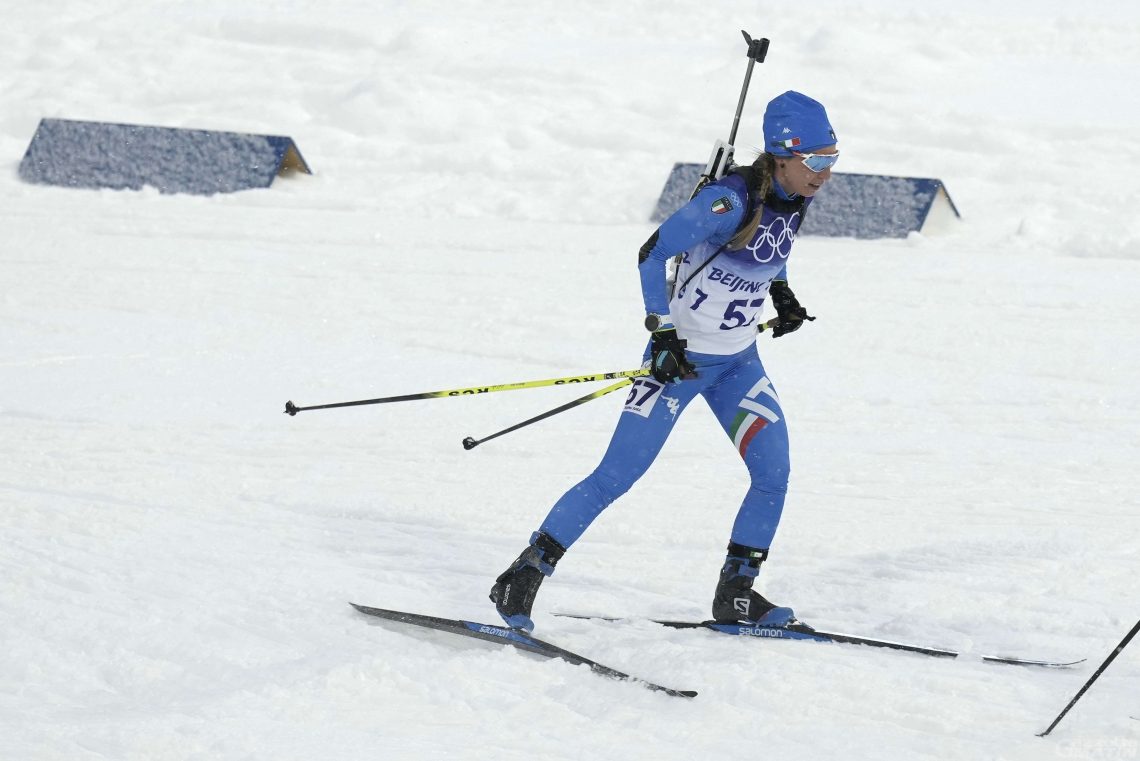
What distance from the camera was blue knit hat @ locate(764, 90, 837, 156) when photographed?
4102mm

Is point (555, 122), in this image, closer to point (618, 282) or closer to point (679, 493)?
point (618, 282)

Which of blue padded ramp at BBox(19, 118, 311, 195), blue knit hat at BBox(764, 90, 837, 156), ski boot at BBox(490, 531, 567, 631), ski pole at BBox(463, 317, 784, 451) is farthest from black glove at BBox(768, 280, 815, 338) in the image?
blue padded ramp at BBox(19, 118, 311, 195)

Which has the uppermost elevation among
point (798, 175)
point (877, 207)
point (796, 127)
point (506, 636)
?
point (796, 127)

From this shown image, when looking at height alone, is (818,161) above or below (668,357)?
above

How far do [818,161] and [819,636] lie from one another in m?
1.54

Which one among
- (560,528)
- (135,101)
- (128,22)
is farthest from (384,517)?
(128,22)

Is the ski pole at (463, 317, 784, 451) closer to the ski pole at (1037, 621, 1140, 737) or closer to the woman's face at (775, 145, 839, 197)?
the woman's face at (775, 145, 839, 197)

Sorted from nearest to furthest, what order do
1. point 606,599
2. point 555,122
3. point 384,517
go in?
point 606,599
point 384,517
point 555,122

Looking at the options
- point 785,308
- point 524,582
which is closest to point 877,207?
point 785,308

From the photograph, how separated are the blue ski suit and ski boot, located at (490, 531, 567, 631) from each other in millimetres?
53

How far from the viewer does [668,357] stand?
13.4ft

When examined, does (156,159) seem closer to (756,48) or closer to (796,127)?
(756,48)

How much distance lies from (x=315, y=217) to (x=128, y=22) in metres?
8.96

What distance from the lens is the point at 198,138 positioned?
13016mm
